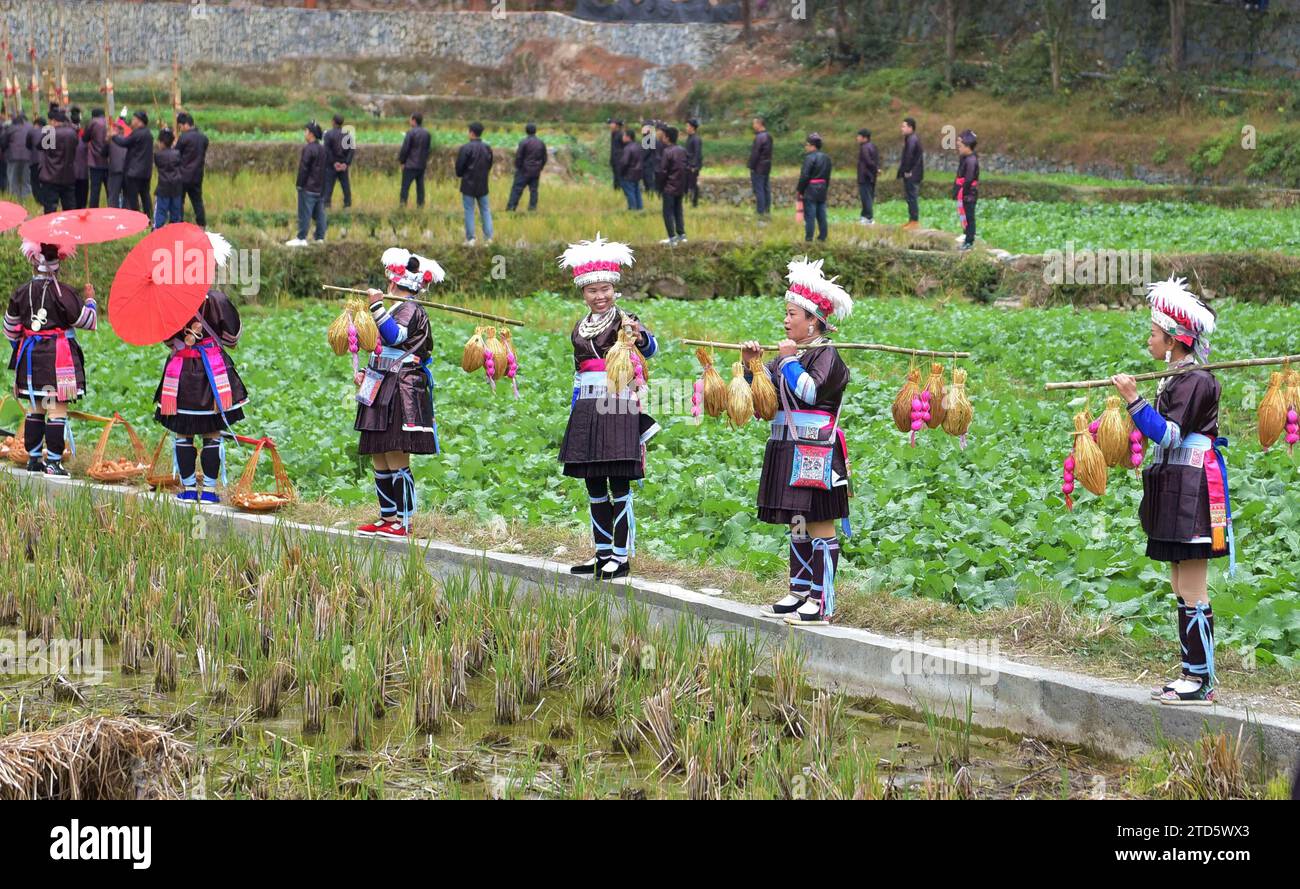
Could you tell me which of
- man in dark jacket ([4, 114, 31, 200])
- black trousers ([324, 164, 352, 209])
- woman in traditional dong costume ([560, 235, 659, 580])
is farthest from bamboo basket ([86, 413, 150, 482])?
man in dark jacket ([4, 114, 31, 200])

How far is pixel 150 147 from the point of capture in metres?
19.6

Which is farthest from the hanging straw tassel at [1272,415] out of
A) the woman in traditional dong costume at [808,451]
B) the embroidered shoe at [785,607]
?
the embroidered shoe at [785,607]

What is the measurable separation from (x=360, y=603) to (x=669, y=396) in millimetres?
5282

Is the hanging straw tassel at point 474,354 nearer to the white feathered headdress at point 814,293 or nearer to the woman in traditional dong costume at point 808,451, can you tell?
the woman in traditional dong costume at point 808,451

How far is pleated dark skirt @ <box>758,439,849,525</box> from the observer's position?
6.97 m

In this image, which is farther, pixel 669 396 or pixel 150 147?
pixel 150 147

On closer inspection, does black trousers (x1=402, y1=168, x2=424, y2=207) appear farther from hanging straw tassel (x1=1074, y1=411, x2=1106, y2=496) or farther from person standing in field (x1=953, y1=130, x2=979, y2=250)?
hanging straw tassel (x1=1074, y1=411, x2=1106, y2=496)

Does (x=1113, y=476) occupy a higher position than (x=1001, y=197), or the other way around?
(x=1001, y=197)

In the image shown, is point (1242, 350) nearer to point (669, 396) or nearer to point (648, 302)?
point (669, 396)

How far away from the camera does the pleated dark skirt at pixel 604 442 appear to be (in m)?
7.67
